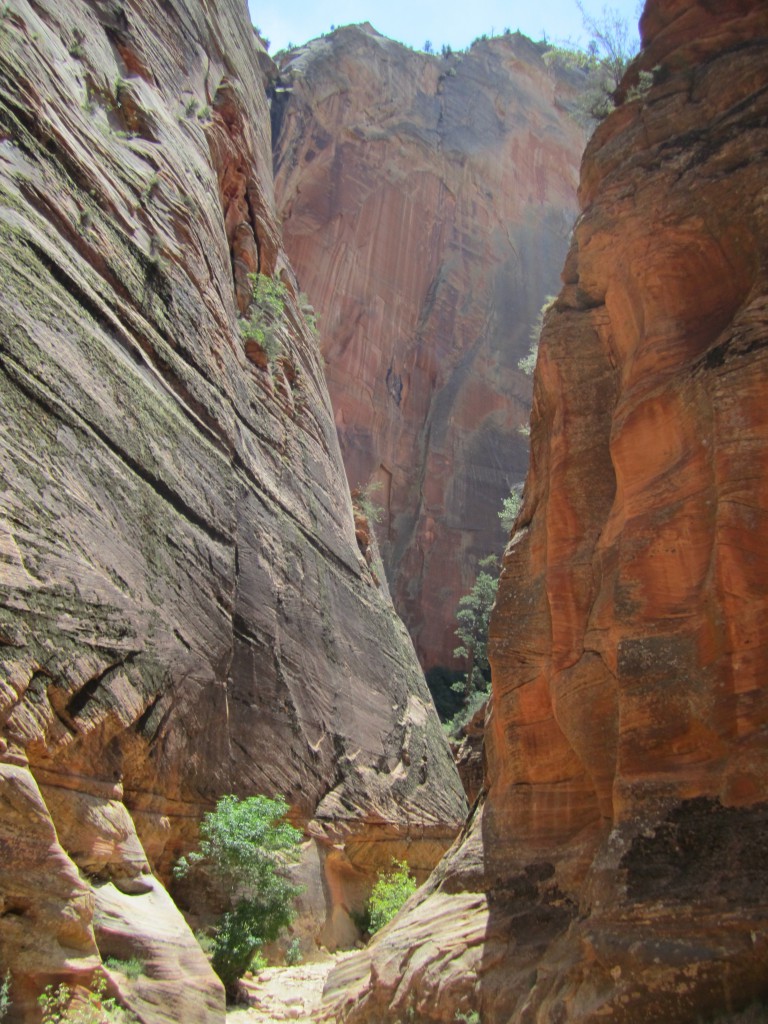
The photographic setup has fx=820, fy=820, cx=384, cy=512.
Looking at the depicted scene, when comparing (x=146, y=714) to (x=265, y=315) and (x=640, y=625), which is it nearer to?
(x=640, y=625)

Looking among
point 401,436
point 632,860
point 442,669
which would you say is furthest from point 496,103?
point 632,860

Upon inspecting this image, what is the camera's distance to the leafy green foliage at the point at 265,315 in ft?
70.3

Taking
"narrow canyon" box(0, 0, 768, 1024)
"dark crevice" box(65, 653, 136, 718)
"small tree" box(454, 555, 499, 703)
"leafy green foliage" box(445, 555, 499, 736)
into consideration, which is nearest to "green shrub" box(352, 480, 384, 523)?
"leafy green foliage" box(445, 555, 499, 736)

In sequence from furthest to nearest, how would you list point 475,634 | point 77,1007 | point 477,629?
point 475,634
point 477,629
point 77,1007

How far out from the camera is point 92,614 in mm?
10602

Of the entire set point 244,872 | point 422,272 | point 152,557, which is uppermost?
point 422,272

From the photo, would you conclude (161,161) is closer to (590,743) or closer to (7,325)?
(7,325)

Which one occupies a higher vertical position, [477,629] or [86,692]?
[477,629]

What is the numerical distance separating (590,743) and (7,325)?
9088 millimetres

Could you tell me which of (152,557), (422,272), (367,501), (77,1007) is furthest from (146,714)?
(422,272)

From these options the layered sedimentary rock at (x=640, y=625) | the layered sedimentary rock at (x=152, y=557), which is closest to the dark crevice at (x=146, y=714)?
the layered sedimentary rock at (x=152, y=557)

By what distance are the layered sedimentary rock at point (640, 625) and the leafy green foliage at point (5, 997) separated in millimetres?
3849

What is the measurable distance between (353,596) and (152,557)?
27.8ft

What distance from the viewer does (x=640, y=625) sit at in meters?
8.03
